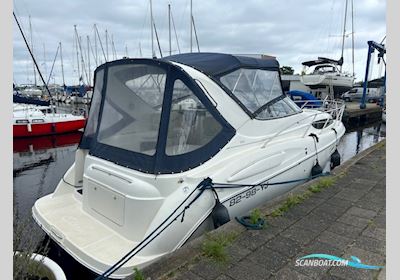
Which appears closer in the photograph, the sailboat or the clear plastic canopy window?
the clear plastic canopy window

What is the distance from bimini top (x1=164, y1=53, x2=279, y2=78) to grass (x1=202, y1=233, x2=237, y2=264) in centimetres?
245

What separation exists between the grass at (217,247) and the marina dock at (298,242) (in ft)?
0.06

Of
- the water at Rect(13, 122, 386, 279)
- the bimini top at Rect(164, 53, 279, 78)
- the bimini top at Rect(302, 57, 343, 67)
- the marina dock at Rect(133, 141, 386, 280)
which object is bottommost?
the water at Rect(13, 122, 386, 279)

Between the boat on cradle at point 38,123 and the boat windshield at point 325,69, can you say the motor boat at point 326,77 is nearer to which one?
the boat windshield at point 325,69

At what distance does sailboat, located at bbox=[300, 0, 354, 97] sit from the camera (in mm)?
25641

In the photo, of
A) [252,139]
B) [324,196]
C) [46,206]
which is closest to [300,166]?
[324,196]

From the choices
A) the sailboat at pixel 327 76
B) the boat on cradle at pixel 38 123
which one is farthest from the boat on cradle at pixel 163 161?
the sailboat at pixel 327 76

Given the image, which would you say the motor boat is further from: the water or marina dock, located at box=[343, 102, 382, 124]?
the water

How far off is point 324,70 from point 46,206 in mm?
27606

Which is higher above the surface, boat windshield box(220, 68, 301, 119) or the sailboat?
the sailboat

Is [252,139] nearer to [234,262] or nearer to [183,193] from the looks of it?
[183,193]

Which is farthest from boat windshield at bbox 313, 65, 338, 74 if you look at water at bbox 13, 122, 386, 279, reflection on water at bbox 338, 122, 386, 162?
water at bbox 13, 122, 386, 279

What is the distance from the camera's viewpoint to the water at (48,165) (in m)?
4.36

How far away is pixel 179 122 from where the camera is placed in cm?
403
